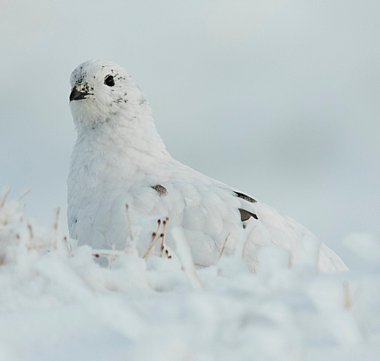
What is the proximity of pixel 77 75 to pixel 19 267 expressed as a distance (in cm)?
544

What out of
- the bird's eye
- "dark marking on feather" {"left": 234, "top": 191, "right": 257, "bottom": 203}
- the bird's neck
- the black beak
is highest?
the bird's eye

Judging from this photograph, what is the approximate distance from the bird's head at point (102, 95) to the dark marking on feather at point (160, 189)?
1245mm

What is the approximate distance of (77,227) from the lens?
6578mm

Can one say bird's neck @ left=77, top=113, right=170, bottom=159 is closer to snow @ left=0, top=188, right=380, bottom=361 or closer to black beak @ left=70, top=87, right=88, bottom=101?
black beak @ left=70, top=87, right=88, bottom=101

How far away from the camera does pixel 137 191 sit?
258 inches

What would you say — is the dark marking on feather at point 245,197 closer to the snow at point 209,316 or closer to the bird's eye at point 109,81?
the bird's eye at point 109,81

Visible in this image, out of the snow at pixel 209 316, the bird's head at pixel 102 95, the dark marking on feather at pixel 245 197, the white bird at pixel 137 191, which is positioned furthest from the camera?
the bird's head at pixel 102 95

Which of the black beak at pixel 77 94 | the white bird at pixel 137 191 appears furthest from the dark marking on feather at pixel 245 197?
the black beak at pixel 77 94

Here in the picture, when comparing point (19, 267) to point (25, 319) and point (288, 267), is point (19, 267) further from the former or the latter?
point (288, 267)

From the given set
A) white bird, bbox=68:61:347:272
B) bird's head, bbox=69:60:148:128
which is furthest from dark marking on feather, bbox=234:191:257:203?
bird's head, bbox=69:60:148:128

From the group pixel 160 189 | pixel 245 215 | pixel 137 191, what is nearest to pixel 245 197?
pixel 245 215

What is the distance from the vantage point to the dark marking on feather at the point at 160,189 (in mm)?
6523

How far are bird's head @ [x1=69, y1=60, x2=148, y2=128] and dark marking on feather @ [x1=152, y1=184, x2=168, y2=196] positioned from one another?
49.0 inches

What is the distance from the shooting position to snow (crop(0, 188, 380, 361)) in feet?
6.30
